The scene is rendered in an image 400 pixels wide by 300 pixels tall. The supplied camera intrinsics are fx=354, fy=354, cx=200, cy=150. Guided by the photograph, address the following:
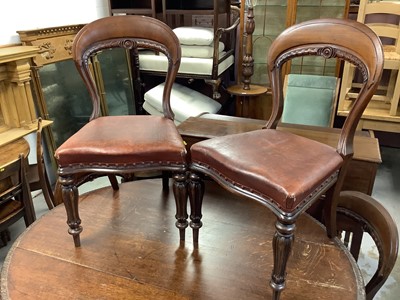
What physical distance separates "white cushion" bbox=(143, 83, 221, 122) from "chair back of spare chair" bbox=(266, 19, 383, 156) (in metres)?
1.78

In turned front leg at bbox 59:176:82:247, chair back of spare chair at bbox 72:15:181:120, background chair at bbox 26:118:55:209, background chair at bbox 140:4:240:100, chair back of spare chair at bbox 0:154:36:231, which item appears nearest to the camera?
turned front leg at bbox 59:176:82:247

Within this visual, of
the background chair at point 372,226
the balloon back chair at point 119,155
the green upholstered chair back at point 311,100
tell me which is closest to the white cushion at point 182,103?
the green upholstered chair back at point 311,100

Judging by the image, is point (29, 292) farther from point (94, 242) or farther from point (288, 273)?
point (288, 273)

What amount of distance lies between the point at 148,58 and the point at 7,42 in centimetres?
121

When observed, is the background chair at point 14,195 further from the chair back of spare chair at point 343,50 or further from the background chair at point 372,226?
the background chair at point 372,226

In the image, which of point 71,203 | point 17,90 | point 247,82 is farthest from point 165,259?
point 247,82

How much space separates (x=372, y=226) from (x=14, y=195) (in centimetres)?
174

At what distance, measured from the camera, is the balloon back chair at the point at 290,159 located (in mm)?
929

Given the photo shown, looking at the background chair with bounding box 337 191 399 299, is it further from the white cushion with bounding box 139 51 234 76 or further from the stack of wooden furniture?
the white cushion with bounding box 139 51 234 76

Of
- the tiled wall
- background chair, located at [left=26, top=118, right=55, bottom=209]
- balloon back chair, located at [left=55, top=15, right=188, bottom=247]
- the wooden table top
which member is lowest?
background chair, located at [left=26, top=118, right=55, bottom=209]

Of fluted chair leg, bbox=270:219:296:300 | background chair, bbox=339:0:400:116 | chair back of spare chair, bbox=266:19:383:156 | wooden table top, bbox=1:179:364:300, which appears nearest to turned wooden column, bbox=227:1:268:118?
background chair, bbox=339:0:400:116

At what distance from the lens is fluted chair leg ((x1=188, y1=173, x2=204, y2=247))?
1177mm

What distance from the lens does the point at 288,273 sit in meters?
1.08

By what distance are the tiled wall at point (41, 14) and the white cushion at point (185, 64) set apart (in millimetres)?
586
